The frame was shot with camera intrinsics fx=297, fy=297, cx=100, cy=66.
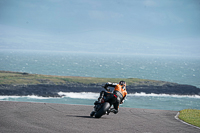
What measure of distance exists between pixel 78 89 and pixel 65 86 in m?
3.82

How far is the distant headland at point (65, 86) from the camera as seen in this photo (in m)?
64.4

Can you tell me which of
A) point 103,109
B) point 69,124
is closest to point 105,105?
point 103,109

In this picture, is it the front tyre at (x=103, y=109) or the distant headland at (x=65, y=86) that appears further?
the distant headland at (x=65, y=86)

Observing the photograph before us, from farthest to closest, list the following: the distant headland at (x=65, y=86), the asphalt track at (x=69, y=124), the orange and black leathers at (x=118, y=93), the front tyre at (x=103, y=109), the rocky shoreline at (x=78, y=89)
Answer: the distant headland at (x=65, y=86)
the rocky shoreline at (x=78, y=89)
the orange and black leathers at (x=118, y=93)
the front tyre at (x=103, y=109)
the asphalt track at (x=69, y=124)

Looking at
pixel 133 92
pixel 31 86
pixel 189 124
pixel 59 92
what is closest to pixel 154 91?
pixel 133 92

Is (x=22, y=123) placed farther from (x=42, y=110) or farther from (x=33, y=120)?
(x=42, y=110)

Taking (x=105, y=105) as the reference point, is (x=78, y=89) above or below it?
below

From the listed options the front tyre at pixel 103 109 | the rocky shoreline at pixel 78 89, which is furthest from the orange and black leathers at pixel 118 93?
the rocky shoreline at pixel 78 89

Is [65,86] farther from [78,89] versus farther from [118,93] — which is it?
[118,93]

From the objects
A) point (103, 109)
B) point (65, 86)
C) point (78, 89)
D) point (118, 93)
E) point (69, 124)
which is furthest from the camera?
point (65, 86)

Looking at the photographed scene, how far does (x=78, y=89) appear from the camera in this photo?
235 ft

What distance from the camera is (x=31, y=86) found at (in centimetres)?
6838

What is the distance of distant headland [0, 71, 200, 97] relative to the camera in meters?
64.4

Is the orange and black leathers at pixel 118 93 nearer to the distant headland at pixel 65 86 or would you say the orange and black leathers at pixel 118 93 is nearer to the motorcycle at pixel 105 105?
the motorcycle at pixel 105 105
